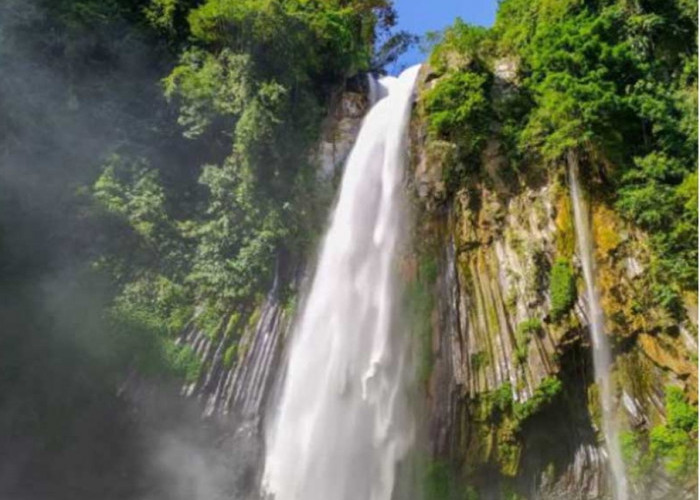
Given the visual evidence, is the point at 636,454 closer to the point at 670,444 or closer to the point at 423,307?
the point at 670,444

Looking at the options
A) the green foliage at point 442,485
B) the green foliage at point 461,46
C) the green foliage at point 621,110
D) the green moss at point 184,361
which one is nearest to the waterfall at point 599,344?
the green foliage at point 621,110

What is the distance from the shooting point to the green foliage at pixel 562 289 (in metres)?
10.1

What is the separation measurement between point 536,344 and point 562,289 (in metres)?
1.02

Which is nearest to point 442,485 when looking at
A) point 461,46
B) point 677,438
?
point 677,438

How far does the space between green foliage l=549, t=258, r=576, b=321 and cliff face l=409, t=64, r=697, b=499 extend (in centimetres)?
2

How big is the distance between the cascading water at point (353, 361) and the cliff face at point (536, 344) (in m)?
0.86

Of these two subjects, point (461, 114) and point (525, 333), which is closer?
point (525, 333)

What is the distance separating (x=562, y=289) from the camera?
33.2 feet

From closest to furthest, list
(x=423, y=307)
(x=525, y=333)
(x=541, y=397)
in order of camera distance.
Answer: (x=541, y=397), (x=525, y=333), (x=423, y=307)

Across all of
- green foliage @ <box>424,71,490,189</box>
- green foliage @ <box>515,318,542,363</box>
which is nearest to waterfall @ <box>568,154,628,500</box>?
green foliage @ <box>515,318,542,363</box>

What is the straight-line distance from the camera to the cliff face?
31.2 feet

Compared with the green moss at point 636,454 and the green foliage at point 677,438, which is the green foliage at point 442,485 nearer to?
the green moss at point 636,454

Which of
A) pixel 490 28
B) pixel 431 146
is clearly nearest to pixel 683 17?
pixel 490 28

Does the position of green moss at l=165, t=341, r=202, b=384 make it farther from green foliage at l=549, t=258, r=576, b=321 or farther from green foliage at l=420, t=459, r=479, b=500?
green foliage at l=549, t=258, r=576, b=321
